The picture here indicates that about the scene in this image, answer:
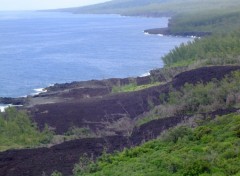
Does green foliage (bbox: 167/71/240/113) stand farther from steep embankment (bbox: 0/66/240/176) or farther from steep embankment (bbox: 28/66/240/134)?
steep embankment (bbox: 28/66/240/134)

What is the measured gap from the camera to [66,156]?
1062 inches

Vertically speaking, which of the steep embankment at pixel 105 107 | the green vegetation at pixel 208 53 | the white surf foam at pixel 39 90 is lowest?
the white surf foam at pixel 39 90

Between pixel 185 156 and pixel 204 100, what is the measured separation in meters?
16.3

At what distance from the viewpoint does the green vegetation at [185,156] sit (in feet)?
58.2

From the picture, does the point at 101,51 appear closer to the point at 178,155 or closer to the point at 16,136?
the point at 16,136

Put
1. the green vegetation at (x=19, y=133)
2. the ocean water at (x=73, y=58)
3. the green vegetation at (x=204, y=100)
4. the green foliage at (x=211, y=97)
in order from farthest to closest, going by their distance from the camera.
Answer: the ocean water at (x=73, y=58) < the green vegetation at (x=19, y=133) < the green vegetation at (x=204, y=100) < the green foliage at (x=211, y=97)

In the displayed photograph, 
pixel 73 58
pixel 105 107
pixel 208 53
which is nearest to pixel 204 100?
pixel 105 107

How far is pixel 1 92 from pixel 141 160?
47278mm

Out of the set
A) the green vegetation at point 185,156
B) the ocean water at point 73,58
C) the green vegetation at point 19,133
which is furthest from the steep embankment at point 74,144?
the ocean water at point 73,58

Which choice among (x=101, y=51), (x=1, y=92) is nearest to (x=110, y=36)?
(x=101, y=51)

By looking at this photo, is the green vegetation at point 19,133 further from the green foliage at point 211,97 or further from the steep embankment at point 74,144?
the green foliage at point 211,97

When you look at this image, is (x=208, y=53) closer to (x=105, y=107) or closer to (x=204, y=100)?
(x=105, y=107)

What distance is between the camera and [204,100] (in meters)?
35.2

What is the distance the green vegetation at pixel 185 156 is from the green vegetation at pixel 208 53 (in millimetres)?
30393
